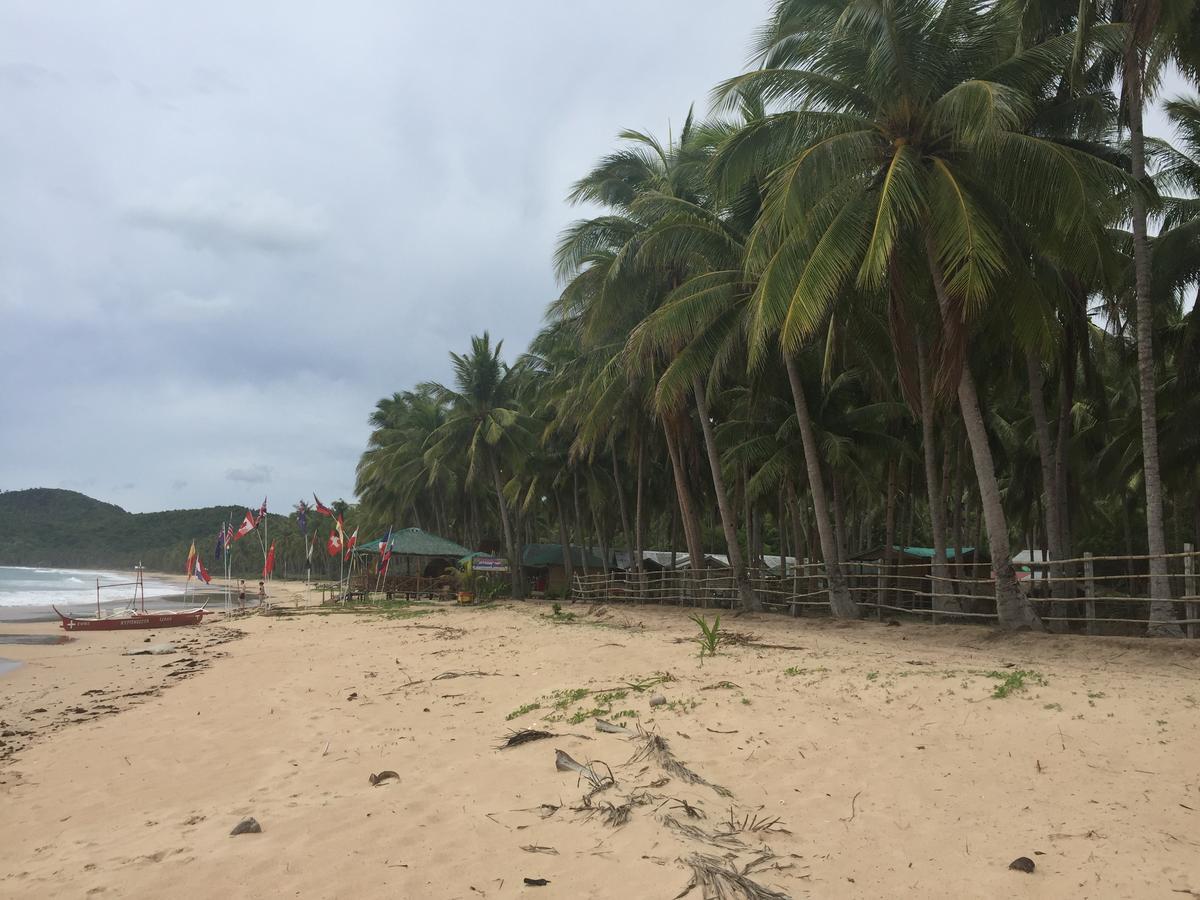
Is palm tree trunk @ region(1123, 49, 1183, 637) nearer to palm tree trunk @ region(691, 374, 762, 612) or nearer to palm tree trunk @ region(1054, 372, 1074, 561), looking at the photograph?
palm tree trunk @ region(1054, 372, 1074, 561)

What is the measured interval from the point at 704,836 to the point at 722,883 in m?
0.48

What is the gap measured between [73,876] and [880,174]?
11.5 metres

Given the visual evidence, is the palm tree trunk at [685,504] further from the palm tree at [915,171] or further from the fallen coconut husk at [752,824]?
the fallen coconut husk at [752,824]

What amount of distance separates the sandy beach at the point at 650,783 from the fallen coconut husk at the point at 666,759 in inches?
0.8

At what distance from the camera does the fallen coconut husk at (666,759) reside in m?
4.32

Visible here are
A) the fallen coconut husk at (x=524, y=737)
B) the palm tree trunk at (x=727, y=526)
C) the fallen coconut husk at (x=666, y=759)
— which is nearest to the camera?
the fallen coconut husk at (x=666, y=759)

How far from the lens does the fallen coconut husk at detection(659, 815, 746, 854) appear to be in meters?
3.58

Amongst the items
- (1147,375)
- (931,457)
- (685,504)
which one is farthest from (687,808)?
(685,504)

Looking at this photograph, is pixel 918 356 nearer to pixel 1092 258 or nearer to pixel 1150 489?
pixel 1092 258

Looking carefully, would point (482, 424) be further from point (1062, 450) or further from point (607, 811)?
point (607, 811)

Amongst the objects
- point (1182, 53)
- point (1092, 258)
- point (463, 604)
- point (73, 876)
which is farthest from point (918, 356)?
point (463, 604)

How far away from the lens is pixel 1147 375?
9664 millimetres

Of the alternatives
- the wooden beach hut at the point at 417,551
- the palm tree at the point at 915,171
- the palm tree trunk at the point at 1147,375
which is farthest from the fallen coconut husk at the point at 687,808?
the wooden beach hut at the point at 417,551

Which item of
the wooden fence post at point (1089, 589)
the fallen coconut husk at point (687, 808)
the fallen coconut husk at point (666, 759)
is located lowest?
the fallen coconut husk at point (687, 808)
